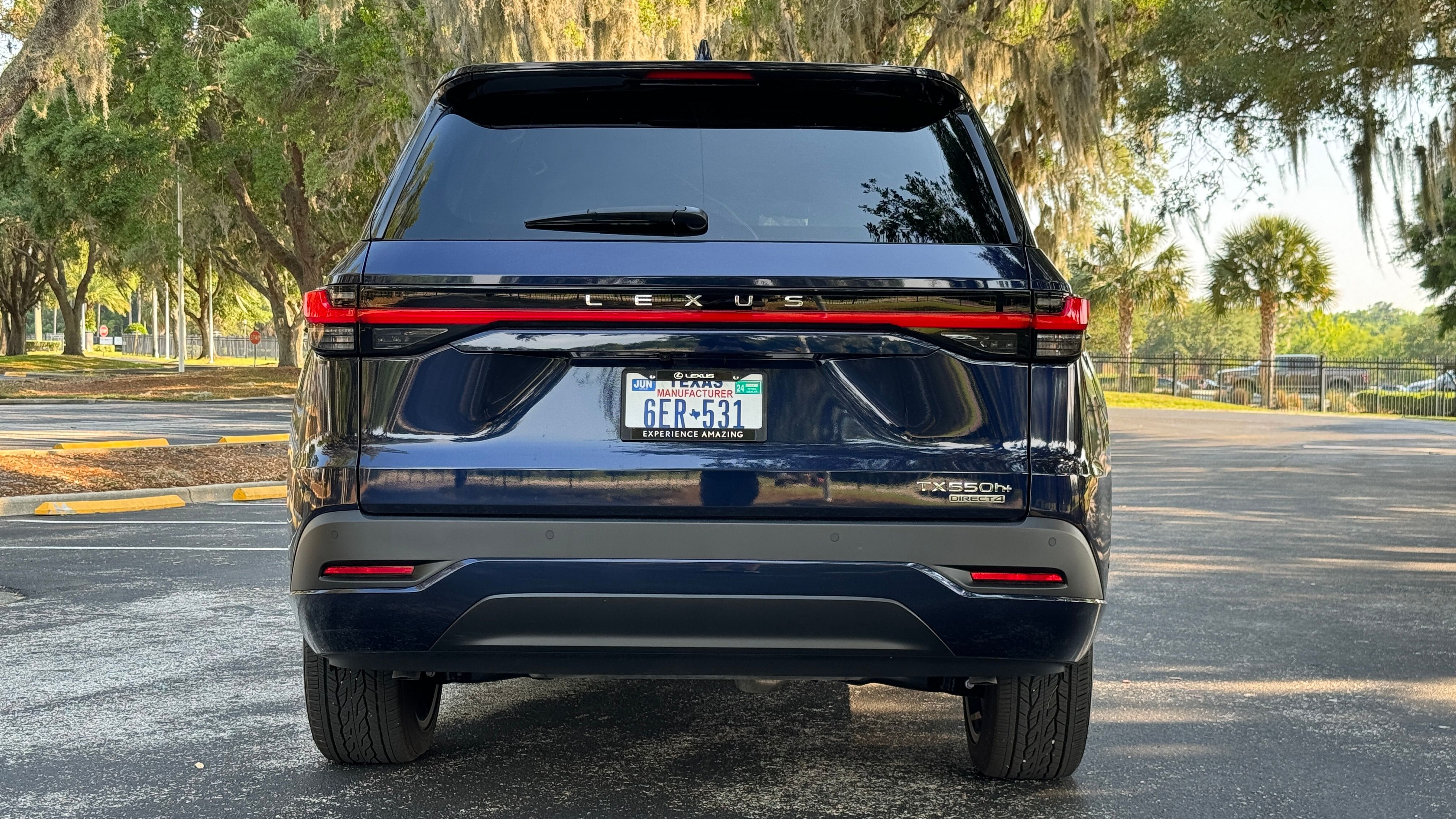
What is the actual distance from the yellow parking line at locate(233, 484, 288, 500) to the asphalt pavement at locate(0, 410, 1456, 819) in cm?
405

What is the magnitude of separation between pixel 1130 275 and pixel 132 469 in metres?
38.0

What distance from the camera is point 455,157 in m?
3.55

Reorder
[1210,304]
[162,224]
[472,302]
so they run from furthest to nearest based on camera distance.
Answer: [1210,304]
[162,224]
[472,302]

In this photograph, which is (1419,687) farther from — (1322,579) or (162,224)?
(162,224)

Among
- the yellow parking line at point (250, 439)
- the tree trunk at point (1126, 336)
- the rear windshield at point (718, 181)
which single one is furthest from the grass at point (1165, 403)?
the rear windshield at point (718, 181)

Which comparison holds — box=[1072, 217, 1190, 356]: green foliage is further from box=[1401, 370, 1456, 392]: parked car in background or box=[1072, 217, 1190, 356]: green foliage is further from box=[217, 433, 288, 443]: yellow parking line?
box=[217, 433, 288, 443]: yellow parking line

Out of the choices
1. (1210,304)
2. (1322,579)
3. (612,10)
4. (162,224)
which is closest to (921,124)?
(1322,579)

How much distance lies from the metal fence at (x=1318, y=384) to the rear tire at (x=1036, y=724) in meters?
39.5

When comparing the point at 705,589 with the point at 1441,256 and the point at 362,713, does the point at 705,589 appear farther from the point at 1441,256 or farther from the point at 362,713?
the point at 1441,256

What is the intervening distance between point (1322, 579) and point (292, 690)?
6013 mm

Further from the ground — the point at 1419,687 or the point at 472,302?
the point at 472,302

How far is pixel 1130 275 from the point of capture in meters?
45.9

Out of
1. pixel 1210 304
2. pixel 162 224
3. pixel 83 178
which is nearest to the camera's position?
pixel 83 178

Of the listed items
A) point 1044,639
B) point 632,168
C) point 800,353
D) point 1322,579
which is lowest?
point 1322,579
